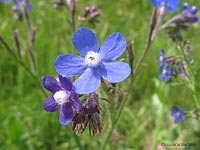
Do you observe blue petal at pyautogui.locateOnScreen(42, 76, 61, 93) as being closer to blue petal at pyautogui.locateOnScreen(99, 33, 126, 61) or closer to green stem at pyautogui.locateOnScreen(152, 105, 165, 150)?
blue petal at pyautogui.locateOnScreen(99, 33, 126, 61)

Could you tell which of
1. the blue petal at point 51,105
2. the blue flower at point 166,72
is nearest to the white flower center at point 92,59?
the blue petal at point 51,105

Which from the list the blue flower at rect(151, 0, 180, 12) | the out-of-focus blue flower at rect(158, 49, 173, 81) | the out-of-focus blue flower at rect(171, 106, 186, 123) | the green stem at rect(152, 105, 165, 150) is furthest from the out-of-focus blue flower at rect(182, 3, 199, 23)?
the green stem at rect(152, 105, 165, 150)

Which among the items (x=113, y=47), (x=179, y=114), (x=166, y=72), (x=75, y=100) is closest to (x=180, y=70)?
(x=166, y=72)

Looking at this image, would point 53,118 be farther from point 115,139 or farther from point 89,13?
point 89,13

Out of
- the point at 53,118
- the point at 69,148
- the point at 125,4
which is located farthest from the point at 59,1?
the point at 125,4

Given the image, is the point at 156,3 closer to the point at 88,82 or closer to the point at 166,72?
the point at 166,72

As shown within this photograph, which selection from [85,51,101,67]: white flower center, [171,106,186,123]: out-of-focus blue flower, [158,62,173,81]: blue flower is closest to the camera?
[85,51,101,67]: white flower center

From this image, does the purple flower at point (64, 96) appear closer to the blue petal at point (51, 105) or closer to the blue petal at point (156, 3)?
the blue petal at point (51, 105)
